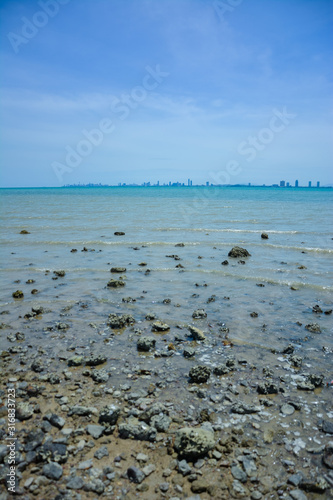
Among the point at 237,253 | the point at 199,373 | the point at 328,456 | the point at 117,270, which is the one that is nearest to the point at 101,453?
the point at 199,373

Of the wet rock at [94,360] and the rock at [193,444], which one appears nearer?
the rock at [193,444]

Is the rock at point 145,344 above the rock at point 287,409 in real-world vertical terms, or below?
above

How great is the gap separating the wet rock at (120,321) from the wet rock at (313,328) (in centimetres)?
547

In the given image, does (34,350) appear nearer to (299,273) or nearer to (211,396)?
(211,396)

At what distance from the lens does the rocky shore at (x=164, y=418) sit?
184 inches

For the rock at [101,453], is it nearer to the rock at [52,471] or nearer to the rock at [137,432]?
the rock at [137,432]

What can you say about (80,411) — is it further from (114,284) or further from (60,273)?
(60,273)

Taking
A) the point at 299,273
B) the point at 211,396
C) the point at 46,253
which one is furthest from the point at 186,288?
the point at 46,253

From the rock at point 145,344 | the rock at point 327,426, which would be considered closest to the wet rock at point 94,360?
the rock at point 145,344

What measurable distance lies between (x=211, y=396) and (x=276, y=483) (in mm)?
2054

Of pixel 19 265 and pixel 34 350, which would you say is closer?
pixel 34 350

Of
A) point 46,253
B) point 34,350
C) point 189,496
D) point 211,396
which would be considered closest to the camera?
point 189,496

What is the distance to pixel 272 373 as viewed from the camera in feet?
24.5

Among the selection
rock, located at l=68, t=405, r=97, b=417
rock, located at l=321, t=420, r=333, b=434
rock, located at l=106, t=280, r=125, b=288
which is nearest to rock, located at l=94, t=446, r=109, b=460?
rock, located at l=68, t=405, r=97, b=417
